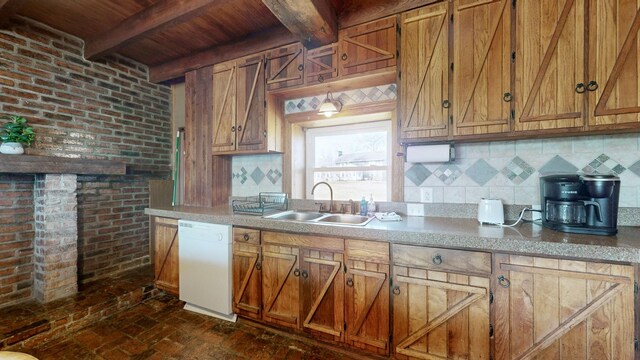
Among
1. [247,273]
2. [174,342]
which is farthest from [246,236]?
[174,342]

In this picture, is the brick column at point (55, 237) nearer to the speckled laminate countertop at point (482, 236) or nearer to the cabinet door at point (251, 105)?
the cabinet door at point (251, 105)

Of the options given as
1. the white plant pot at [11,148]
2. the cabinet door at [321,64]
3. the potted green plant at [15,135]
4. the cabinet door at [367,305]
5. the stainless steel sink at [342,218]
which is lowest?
the cabinet door at [367,305]

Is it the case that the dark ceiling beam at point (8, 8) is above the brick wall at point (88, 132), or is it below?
above

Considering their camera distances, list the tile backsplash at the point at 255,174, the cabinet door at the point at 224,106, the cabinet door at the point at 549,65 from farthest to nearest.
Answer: the tile backsplash at the point at 255,174 < the cabinet door at the point at 224,106 < the cabinet door at the point at 549,65

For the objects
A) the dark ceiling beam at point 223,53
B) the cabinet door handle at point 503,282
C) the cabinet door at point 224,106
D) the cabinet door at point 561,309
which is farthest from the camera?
the cabinet door at point 224,106

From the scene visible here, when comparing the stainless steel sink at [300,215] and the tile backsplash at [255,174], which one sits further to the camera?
the tile backsplash at [255,174]

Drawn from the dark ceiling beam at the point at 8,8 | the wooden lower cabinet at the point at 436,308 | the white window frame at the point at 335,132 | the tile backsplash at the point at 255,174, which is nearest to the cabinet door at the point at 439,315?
the wooden lower cabinet at the point at 436,308

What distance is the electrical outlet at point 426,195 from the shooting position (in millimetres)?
2164

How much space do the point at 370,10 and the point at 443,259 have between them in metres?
1.96

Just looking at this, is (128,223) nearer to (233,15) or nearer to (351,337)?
(233,15)

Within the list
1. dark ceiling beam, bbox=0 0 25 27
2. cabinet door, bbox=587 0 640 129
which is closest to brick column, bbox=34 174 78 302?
dark ceiling beam, bbox=0 0 25 27

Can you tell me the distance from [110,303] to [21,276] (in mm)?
852

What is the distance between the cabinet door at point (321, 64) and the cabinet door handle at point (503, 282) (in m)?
1.84

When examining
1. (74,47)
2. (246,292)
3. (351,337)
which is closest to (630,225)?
(351,337)
